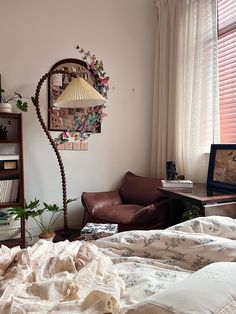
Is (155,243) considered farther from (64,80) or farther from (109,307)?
(64,80)

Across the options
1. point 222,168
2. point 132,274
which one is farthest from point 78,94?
point 132,274

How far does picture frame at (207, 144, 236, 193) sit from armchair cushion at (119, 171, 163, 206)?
0.55 meters

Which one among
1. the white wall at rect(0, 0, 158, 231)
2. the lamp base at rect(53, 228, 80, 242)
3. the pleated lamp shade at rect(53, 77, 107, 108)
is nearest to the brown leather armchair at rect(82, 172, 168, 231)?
the lamp base at rect(53, 228, 80, 242)

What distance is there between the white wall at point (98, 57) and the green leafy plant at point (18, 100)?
78 mm

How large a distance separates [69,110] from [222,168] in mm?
1715

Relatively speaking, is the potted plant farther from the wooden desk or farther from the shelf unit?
the wooden desk

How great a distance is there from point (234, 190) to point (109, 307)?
174 centimetres

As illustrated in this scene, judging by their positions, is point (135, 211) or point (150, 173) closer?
point (135, 211)

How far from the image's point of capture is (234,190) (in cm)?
223

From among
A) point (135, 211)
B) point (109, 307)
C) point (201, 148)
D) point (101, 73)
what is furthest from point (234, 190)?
point (101, 73)

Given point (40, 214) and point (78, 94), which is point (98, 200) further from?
point (78, 94)

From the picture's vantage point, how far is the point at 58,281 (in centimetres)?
91

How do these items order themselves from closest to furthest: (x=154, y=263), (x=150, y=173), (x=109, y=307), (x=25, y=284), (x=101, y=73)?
(x=109, y=307)
(x=25, y=284)
(x=154, y=263)
(x=101, y=73)
(x=150, y=173)

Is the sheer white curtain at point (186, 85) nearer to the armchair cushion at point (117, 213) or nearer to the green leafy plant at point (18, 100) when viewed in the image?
the armchair cushion at point (117, 213)
